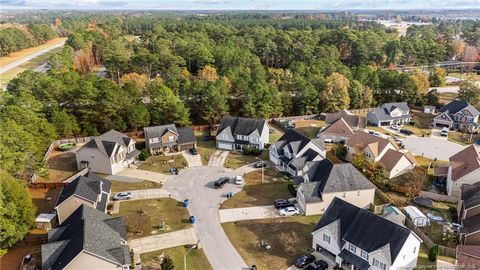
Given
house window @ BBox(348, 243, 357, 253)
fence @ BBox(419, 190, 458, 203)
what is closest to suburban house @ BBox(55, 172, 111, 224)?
house window @ BBox(348, 243, 357, 253)

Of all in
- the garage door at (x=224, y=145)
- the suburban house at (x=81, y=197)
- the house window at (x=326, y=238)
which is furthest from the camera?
the garage door at (x=224, y=145)

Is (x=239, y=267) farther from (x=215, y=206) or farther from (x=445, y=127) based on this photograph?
(x=445, y=127)

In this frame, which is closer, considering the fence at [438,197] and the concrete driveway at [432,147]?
the fence at [438,197]

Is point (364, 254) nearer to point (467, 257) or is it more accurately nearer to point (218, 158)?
point (467, 257)

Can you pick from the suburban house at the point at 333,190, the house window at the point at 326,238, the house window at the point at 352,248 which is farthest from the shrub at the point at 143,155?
the house window at the point at 352,248

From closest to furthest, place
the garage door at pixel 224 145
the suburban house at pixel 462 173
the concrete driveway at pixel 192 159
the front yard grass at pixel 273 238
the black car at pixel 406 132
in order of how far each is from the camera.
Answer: the front yard grass at pixel 273 238
the suburban house at pixel 462 173
the concrete driveway at pixel 192 159
the garage door at pixel 224 145
the black car at pixel 406 132

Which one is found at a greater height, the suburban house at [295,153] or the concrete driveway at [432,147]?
the suburban house at [295,153]

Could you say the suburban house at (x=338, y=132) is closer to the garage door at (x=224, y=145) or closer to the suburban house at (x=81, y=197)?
the garage door at (x=224, y=145)
